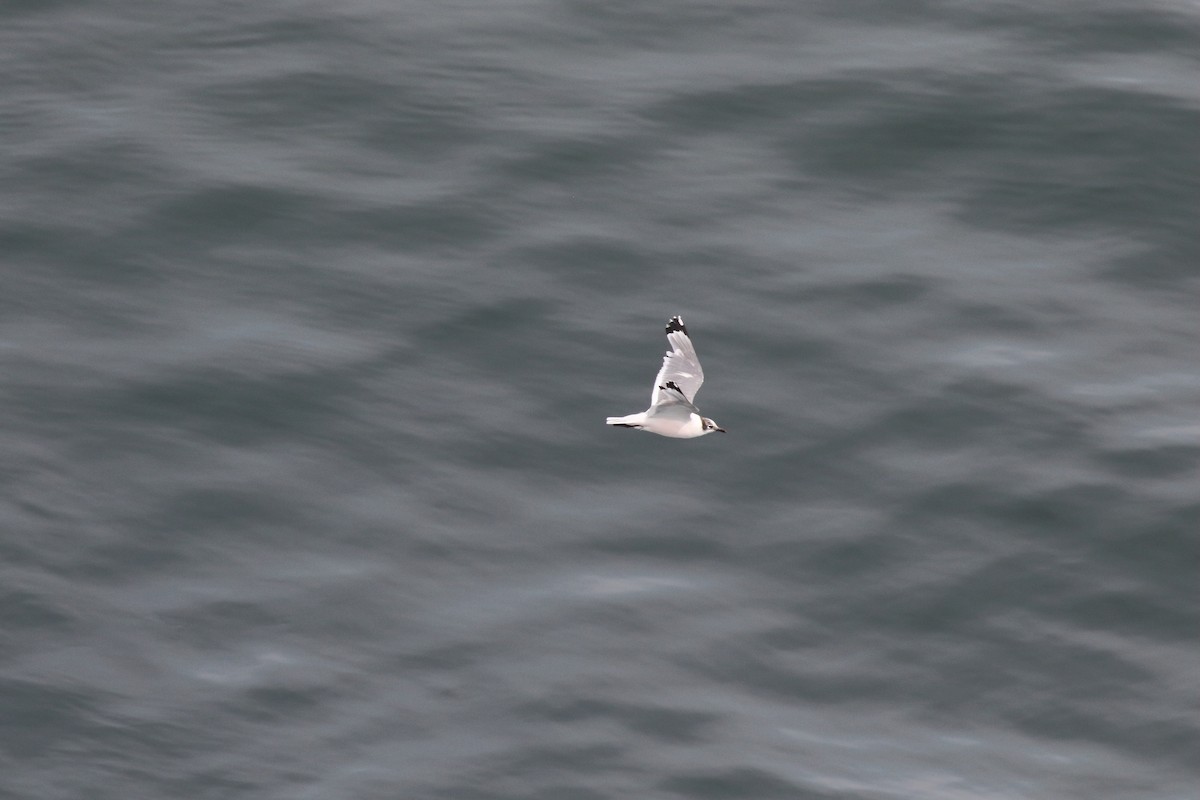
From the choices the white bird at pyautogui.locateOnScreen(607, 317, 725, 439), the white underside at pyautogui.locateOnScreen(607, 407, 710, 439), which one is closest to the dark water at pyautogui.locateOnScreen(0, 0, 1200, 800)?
the white underside at pyautogui.locateOnScreen(607, 407, 710, 439)

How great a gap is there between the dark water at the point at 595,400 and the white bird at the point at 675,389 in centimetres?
387

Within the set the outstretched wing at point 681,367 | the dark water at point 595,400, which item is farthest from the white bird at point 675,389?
the dark water at point 595,400

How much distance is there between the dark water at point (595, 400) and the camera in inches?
1122

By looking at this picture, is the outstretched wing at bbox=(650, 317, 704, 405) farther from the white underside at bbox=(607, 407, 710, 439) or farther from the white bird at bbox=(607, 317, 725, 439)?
the white underside at bbox=(607, 407, 710, 439)

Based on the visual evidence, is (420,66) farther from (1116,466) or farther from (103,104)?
(1116,466)

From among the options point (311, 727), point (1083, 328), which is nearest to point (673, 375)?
point (311, 727)

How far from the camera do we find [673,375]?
25.5 metres

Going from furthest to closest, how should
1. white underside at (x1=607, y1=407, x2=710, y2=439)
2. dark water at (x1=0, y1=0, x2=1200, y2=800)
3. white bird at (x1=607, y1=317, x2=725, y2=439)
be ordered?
1. dark water at (x1=0, y1=0, x2=1200, y2=800)
2. white underside at (x1=607, y1=407, x2=710, y2=439)
3. white bird at (x1=607, y1=317, x2=725, y2=439)

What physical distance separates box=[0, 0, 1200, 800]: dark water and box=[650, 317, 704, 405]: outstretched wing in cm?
499

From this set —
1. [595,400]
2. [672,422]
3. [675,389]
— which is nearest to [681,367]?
[675,389]

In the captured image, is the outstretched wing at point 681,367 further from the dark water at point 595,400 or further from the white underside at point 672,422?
the dark water at point 595,400

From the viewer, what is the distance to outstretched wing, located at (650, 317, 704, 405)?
1003 inches

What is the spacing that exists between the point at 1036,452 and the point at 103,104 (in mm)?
17101

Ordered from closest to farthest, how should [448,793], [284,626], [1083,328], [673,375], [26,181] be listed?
[673,375]
[448,793]
[284,626]
[1083,328]
[26,181]
